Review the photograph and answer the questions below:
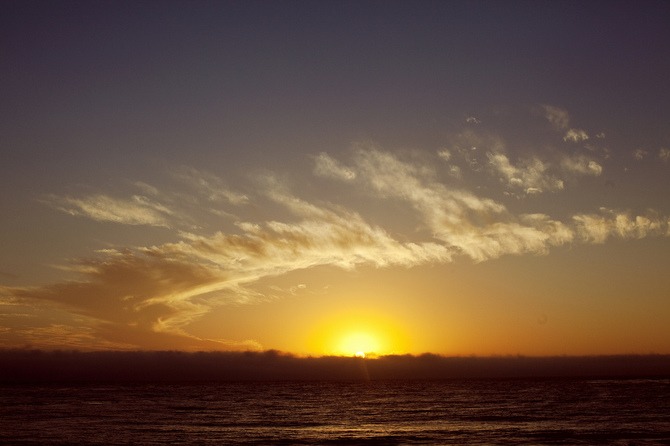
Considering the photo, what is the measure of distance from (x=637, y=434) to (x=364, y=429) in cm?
2624

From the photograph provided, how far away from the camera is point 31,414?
69.6 meters

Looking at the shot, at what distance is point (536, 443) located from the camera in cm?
4119

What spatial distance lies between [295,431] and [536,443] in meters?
24.0

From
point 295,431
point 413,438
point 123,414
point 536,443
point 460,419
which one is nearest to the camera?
point 536,443

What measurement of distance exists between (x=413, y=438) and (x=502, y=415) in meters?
29.0

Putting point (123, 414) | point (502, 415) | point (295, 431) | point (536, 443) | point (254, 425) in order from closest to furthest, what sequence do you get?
point (536, 443) < point (295, 431) < point (254, 425) < point (502, 415) < point (123, 414)

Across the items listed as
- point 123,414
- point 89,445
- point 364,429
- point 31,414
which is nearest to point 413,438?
point 364,429

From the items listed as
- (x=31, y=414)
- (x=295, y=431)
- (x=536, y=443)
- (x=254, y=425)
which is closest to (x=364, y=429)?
(x=295, y=431)

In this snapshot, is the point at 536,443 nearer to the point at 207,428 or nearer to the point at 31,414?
the point at 207,428

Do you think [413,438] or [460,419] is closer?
[413,438]

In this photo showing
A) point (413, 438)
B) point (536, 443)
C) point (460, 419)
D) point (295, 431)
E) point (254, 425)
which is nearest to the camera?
point (536, 443)

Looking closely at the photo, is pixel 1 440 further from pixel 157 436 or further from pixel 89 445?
pixel 157 436

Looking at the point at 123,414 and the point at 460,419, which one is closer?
the point at 460,419

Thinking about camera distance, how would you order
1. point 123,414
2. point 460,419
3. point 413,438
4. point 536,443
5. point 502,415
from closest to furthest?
point 536,443, point 413,438, point 460,419, point 502,415, point 123,414
